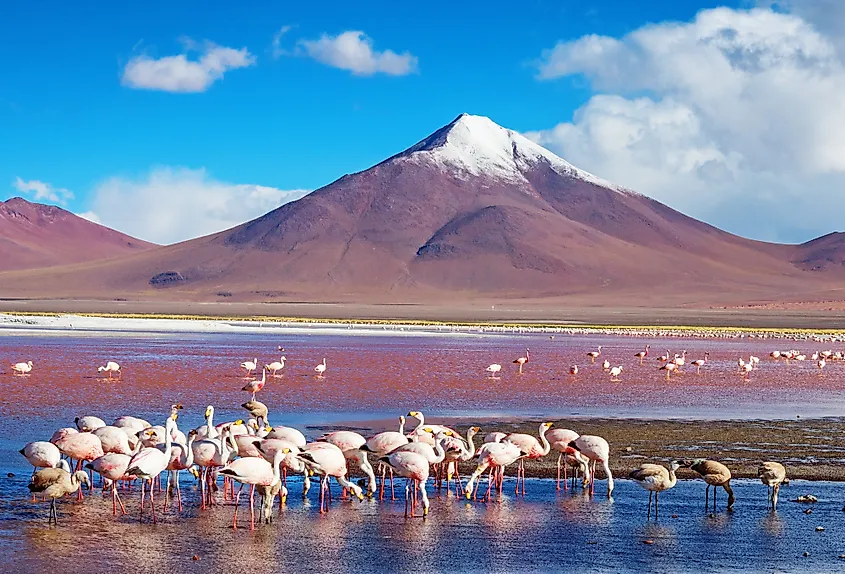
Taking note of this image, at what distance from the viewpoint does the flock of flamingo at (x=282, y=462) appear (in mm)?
12492

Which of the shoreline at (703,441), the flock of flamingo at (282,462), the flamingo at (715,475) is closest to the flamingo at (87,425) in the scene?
the flock of flamingo at (282,462)

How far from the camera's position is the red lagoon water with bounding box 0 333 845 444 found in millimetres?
22766

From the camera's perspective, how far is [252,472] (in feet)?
39.7

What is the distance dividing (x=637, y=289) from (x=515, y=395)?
14762 cm

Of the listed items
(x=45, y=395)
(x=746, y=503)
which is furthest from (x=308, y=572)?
(x=45, y=395)

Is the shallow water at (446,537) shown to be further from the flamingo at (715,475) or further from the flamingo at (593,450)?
the flamingo at (593,450)

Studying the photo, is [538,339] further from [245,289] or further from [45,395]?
[245,289]

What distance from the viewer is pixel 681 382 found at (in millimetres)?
32250

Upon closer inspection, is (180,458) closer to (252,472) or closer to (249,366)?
(252,472)

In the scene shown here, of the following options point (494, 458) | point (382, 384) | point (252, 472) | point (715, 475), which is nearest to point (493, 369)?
point (382, 384)

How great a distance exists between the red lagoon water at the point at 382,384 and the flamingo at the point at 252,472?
24.7ft

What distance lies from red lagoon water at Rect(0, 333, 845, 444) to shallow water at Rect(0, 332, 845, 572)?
74 millimetres

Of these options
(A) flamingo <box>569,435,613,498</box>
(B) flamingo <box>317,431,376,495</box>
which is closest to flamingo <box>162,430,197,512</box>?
(B) flamingo <box>317,431,376,495</box>

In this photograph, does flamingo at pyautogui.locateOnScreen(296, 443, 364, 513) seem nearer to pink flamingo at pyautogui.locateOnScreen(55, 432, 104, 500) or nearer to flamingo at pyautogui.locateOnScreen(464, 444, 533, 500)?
flamingo at pyautogui.locateOnScreen(464, 444, 533, 500)
